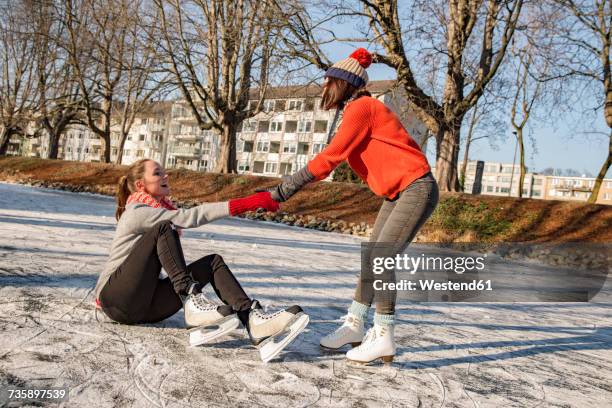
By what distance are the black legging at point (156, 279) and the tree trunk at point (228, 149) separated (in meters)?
19.2

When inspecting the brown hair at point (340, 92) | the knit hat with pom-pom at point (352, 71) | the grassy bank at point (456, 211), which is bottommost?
the grassy bank at point (456, 211)

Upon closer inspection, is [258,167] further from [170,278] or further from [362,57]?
[170,278]

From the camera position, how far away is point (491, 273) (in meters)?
9.32

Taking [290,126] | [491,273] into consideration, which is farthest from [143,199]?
[290,126]

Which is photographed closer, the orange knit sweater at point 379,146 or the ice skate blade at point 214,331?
the ice skate blade at point 214,331

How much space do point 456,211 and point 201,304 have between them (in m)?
12.8

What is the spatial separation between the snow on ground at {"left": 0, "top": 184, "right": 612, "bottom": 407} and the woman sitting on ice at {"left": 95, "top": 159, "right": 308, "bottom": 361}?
16 centimetres

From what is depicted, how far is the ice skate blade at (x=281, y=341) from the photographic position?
279 cm

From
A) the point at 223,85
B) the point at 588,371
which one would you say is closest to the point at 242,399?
the point at 588,371

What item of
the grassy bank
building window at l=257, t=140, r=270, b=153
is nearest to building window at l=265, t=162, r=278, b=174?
building window at l=257, t=140, r=270, b=153

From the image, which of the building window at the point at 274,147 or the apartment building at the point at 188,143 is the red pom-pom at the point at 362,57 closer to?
the building window at the point at 274,147

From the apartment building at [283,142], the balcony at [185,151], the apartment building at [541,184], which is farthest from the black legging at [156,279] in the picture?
the apartment building at [541,184]

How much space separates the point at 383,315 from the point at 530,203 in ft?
44.4

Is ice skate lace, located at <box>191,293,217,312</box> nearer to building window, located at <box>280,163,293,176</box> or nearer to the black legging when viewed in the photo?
the black legging
